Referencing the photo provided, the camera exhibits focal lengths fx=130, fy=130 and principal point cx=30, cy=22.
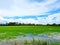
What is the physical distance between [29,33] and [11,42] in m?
0.39

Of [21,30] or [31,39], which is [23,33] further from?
[31,39]

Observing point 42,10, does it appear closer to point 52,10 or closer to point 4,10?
point 52,10

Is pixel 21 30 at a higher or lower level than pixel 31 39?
higher

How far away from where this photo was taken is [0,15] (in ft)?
8.57

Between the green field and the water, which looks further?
the green field

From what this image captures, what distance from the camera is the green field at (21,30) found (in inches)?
101

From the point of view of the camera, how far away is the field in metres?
2.46

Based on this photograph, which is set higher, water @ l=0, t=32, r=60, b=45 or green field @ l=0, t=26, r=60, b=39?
green field @ l=0, t=26, r=60, b=39

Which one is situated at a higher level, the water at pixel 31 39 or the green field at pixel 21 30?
the green field at pixel 21 30

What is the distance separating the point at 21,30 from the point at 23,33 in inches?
2.8

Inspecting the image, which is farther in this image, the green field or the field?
the green field

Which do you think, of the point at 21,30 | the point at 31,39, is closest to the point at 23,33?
the point at 21,30

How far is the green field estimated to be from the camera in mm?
2564

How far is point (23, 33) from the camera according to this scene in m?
2.58
